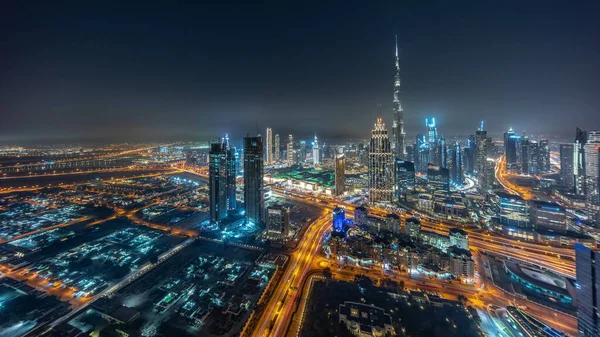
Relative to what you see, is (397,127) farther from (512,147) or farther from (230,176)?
(230,176)

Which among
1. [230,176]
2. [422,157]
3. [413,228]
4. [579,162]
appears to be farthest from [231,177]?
A: [579,162]

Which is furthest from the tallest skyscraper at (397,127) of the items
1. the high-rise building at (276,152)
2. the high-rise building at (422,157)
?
the high-rise building at (276,152)

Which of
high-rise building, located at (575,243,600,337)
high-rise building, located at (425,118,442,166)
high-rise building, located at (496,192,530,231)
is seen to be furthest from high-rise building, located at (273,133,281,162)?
high-rise building, located at (575,243,600,337)

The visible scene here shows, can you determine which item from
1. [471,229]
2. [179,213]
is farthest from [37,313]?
[471,229]

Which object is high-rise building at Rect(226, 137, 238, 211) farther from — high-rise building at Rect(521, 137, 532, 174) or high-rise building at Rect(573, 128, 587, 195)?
high-rise building at Rect(521, 137, 532, 174)

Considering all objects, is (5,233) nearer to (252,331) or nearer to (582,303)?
(252,331)
